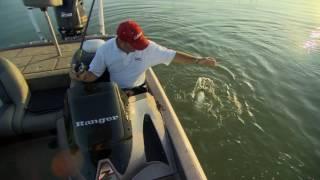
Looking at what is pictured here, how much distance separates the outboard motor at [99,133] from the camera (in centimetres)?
247

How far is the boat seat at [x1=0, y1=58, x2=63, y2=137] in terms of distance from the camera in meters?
3.71

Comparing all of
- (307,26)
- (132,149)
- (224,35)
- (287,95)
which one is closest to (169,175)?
(132,149)

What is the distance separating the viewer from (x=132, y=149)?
104 inches

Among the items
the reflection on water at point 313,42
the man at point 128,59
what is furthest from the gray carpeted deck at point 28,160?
the reflection on water at point 313,42

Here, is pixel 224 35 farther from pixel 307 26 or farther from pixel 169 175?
pixel 169 175

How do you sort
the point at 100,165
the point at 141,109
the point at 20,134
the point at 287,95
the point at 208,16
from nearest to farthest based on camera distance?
the point at 100,165 < the point at 141,109 < the point at 20,134 < the point at 287,95 < the point at 208,16

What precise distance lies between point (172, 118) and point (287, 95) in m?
3.02

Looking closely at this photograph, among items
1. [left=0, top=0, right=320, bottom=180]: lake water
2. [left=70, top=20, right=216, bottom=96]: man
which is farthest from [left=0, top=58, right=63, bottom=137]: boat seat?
[left=0, top=0, right=320, bottom=180]: lake water

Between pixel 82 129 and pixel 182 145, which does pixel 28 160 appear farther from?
pixel 182 145

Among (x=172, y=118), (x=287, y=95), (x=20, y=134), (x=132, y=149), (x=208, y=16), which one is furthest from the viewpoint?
(x=208, y=16)

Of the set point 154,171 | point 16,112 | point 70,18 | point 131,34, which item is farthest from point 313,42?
point 16,112

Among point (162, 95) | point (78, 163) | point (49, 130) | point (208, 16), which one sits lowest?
point (208, 16)

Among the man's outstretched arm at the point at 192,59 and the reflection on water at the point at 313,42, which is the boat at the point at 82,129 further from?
the reflection on water at the point at 313,42

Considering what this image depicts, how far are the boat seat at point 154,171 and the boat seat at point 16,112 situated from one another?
1.58 metres
